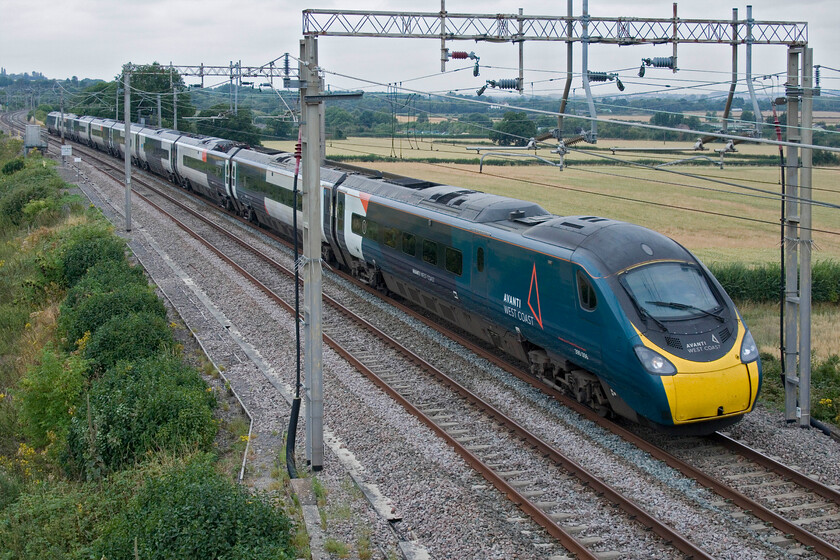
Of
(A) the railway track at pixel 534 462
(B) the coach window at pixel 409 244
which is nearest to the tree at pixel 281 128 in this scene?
(B) the coach window at pixel 409 244

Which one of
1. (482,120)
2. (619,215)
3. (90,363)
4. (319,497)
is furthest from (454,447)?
(619,215)

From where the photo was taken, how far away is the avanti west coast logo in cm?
1297

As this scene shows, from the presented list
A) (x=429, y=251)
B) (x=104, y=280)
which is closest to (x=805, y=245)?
(x=429, y=251)

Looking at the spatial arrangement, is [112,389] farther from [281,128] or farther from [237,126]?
[281,128]

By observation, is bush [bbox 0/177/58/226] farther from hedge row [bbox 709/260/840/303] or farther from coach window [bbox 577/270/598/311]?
coach window [bbox 577/270/598/311]

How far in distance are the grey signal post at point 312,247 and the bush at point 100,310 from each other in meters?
5.96

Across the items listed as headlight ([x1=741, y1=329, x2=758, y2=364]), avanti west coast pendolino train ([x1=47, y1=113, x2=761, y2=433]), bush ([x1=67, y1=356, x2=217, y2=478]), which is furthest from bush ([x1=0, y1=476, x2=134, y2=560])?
headlight ([x1=741, y1=329, x2=758, y2=364])

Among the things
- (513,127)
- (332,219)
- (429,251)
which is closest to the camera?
(429,251)

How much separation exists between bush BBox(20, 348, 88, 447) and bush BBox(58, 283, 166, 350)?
1.87m

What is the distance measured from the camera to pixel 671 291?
38.1ft

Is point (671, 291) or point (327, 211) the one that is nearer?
point (671, 291)

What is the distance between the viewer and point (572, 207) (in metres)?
48.2

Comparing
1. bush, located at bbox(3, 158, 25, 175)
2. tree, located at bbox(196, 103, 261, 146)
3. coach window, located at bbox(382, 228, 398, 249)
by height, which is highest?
tree, located at bbox(196, 103, 261, 146)

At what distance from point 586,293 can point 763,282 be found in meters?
15.8
